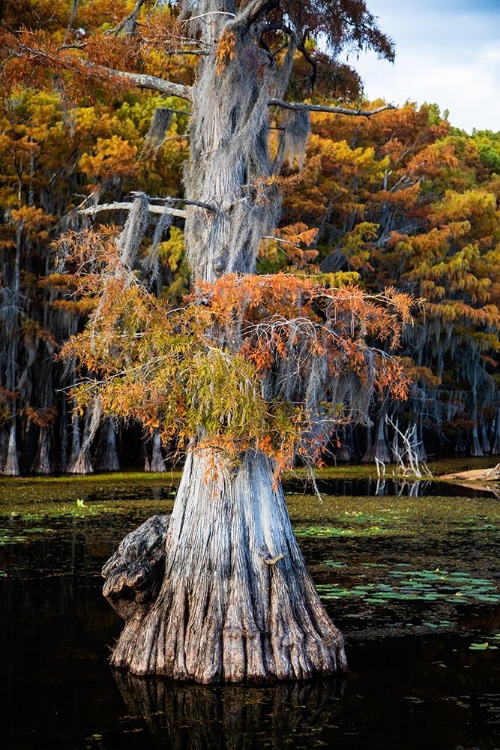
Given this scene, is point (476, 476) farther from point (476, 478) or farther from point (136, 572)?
point (136, 572)

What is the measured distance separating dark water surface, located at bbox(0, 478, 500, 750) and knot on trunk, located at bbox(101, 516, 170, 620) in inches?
23.7

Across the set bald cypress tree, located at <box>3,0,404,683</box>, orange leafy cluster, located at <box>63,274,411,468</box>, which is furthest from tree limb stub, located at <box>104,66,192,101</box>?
orange leafy cluster, located at <box>63,274,411,468</box>

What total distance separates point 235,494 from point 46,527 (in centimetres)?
862

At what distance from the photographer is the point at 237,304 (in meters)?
7.50

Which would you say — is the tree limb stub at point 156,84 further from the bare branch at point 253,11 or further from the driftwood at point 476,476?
the driftwood at point 476,476

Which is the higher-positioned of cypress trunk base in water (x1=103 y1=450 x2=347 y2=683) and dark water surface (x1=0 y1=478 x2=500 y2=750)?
cypress trunk base in water (x1=103 y1=450 x2=347 y2=683)

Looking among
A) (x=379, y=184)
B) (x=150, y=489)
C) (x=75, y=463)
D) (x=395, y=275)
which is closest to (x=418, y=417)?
(x=395, y=275)

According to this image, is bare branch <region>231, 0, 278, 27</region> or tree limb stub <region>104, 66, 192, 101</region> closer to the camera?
bare branch <region>231, 0, 278, 27</region>

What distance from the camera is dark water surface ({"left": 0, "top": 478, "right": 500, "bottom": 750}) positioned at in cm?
661

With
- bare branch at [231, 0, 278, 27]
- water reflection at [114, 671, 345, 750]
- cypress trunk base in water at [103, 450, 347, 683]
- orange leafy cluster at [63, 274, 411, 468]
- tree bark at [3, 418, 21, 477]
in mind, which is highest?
bare branch at [231, 0, 278, 27]

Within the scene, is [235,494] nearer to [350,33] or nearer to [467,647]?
[467,647]

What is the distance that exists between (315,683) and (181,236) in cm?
2091

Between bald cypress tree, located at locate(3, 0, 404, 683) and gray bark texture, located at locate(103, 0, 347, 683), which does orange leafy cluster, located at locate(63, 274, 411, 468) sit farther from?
gray bark texture, located at locate(103, 0, 347, 683)

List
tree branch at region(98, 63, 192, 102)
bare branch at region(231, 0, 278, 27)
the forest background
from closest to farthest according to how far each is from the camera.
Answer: bare branch at region(231, 0, 278, 27)
tree branch at region(98, 63, 192, 102)
the forest background
